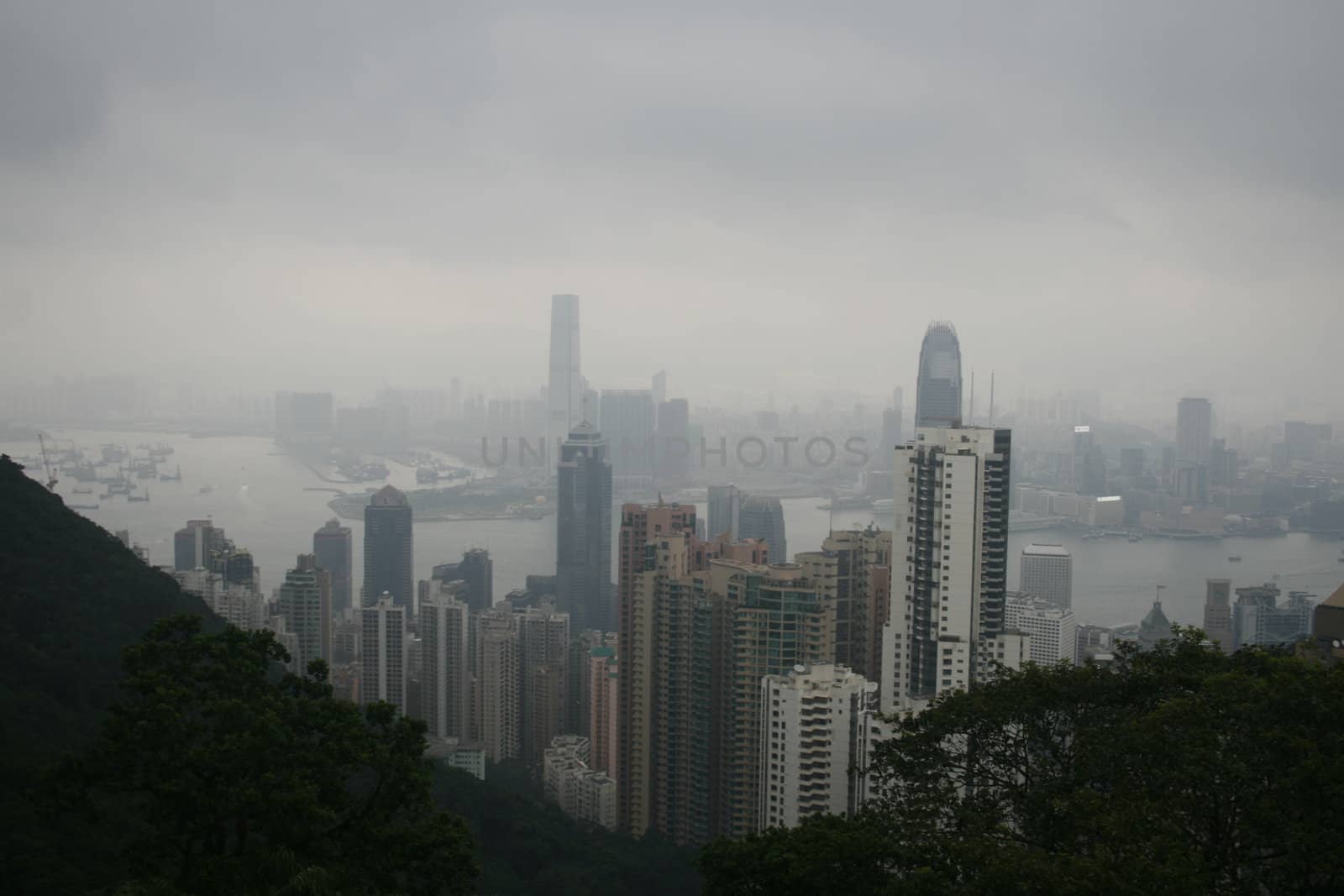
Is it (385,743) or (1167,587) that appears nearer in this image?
(385,743)

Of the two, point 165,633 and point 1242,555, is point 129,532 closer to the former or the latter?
point 165,633

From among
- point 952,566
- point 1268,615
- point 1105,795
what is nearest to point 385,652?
point 952,566

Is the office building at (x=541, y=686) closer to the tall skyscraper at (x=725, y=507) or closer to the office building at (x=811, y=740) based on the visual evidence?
the tall skyscraper at (x=725, y=507)

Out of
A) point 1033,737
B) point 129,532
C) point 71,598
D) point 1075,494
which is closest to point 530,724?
point 129,532

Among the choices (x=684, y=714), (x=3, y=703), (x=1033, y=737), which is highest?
(x=1033, y=737)

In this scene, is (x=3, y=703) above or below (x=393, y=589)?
above

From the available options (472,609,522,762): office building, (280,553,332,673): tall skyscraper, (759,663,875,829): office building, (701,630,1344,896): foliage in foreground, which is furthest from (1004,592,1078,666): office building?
(280,553,332,673): tall skyscraper

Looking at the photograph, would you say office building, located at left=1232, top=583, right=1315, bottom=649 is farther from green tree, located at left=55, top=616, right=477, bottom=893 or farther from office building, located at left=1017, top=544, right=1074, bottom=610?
green tree, located at left=55, top=616, right=477, bottom=893
